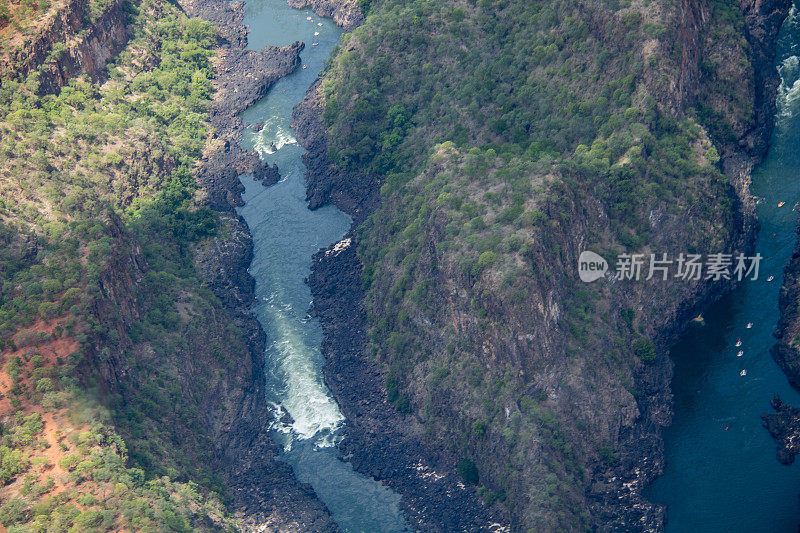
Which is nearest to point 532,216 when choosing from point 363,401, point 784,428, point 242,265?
point 363,401

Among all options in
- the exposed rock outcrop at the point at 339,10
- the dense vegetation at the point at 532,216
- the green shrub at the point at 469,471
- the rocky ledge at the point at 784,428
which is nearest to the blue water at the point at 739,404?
the rocky ledge at the point at 784,428

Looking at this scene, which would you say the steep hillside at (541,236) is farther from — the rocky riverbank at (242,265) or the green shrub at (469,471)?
the rocky riverbank at (242,265)

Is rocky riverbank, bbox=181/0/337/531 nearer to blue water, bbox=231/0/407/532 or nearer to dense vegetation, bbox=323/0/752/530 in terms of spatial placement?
blue water, bbox=231/0/407/532

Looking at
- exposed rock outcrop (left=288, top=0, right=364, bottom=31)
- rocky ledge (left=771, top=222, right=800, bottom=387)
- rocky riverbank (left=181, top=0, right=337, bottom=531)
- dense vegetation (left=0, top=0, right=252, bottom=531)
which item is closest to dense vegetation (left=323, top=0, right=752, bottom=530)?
rocky ledge (left=771, top=222, right=800, bottom=387)

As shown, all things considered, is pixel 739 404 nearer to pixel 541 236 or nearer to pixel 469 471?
pixel 541 236

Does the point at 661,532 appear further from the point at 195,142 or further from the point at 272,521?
the point at 195,142

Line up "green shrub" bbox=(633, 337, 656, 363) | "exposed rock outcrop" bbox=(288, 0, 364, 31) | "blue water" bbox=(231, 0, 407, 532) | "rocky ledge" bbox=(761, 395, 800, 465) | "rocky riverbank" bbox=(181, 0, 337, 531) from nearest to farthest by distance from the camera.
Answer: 1. "rocky ledge" bbox=(761, 395, 800, 465)
2. "rocky riverbank" bbox=(181, 0, 337, 531)
3. "blue water" bbox=(231, 0, 407, 532)
4. "green shrub" bbox=(633, 337, 656, 363)
5. "exposed rock outcrop" bbox=(288, 0, 364, 31)
